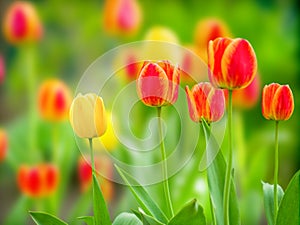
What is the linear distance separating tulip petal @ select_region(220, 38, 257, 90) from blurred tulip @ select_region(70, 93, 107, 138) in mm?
120

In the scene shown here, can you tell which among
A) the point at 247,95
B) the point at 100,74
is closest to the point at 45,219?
the point at 247,95

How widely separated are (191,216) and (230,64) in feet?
0.44

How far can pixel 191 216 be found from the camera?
75cm

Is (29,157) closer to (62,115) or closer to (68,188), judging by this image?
(62,115)

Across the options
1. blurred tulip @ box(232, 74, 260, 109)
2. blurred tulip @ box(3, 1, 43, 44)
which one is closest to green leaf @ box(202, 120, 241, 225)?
blurred tulip @ box(232, 74, 260, 109)

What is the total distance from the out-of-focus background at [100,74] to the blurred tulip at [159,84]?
2.22 ft

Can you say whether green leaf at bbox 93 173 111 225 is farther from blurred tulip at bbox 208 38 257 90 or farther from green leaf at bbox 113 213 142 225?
blurred tulip at bbox 208 38 257 90

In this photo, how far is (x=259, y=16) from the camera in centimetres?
341

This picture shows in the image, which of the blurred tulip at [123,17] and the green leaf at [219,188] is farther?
the blurred tulip at [123,17]

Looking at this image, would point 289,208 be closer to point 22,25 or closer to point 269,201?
point 269,201

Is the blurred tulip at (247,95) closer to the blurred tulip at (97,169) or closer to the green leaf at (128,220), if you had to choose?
the blurred tulip at (97,169)

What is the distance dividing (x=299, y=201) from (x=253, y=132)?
2.13 meters

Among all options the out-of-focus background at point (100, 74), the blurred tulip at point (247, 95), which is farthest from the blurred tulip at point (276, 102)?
the blurred tulip at point (247, 95)

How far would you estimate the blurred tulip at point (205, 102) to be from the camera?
0.78 m
